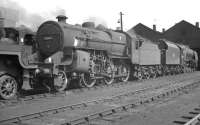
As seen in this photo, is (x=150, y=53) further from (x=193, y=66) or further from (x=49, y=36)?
(x=193, y=66)

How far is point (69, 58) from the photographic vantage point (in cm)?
1331

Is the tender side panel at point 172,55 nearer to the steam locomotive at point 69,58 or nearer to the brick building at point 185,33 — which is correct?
the steam locomotive at point 69,58

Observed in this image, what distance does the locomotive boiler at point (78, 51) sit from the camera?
13.1 metres

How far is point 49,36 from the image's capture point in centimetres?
1363

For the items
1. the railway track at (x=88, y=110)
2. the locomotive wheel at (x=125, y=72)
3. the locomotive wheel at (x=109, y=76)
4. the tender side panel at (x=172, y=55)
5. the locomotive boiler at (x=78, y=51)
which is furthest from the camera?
the tender side panel at (x=172, y=55)

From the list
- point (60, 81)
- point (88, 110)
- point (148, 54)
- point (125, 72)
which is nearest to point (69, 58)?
point (60, 81)

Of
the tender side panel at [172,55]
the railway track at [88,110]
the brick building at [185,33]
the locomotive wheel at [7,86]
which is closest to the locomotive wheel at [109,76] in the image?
the railway track at [88,110]

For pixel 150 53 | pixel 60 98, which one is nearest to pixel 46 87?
pixel 60 98

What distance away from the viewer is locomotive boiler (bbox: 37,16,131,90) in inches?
516

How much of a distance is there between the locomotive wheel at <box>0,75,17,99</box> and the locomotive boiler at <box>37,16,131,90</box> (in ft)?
6.78

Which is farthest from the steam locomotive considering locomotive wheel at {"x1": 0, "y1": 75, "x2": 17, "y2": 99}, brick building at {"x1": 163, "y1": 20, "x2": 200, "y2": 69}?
brick building at {"x1": 163, "y1": 20, "x2": 200, "y2": 69}

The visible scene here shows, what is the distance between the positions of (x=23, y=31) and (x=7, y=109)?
11.8 feet

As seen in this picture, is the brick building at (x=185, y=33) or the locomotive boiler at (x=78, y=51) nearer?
the locomotive boiler at (x=78, y=51)

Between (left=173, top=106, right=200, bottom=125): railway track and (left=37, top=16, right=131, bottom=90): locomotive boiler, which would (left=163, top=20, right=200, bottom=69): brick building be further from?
(left=173, top=106, right=200, bottom=125): railway track
